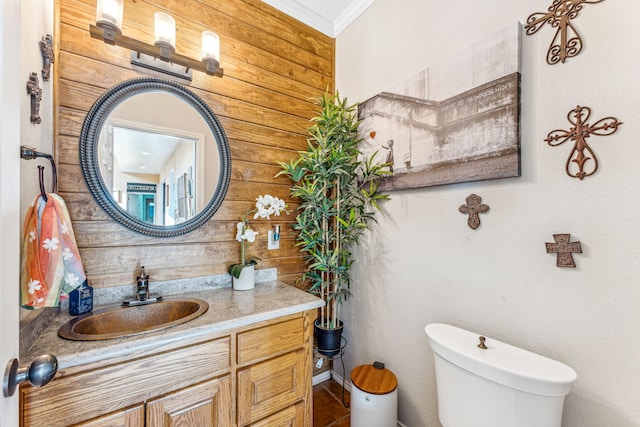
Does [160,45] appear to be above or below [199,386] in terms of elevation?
above

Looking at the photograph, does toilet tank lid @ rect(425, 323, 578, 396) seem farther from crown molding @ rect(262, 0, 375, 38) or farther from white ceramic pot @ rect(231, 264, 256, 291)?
crown molding @ rect(262, 0, 375, 38)

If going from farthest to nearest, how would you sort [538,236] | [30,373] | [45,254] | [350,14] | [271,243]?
[350,14], [271,243], [538,236], [45,254], [30,373]

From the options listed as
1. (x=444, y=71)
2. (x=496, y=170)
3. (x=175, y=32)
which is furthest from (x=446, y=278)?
(x=175, y=32)

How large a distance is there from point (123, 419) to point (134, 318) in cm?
44

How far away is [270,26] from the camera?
1.81 metres

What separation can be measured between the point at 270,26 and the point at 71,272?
183cm

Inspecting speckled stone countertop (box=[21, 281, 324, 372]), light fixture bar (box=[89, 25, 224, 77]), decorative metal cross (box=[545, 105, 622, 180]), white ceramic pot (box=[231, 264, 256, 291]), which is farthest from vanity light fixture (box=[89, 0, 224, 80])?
decorative metal cross (box=[545, 105, 622, 180])

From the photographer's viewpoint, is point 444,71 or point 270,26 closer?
point 444,71

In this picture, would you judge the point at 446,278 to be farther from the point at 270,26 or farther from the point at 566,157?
the point at 270,26

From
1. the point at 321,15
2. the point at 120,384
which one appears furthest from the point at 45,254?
the point at 321,15

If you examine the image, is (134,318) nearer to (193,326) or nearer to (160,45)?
(193,326)

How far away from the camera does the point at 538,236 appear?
1.01m

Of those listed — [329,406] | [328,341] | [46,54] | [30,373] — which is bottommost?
[329,406]

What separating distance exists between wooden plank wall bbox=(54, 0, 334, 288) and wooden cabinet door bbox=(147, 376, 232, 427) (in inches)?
24.7
